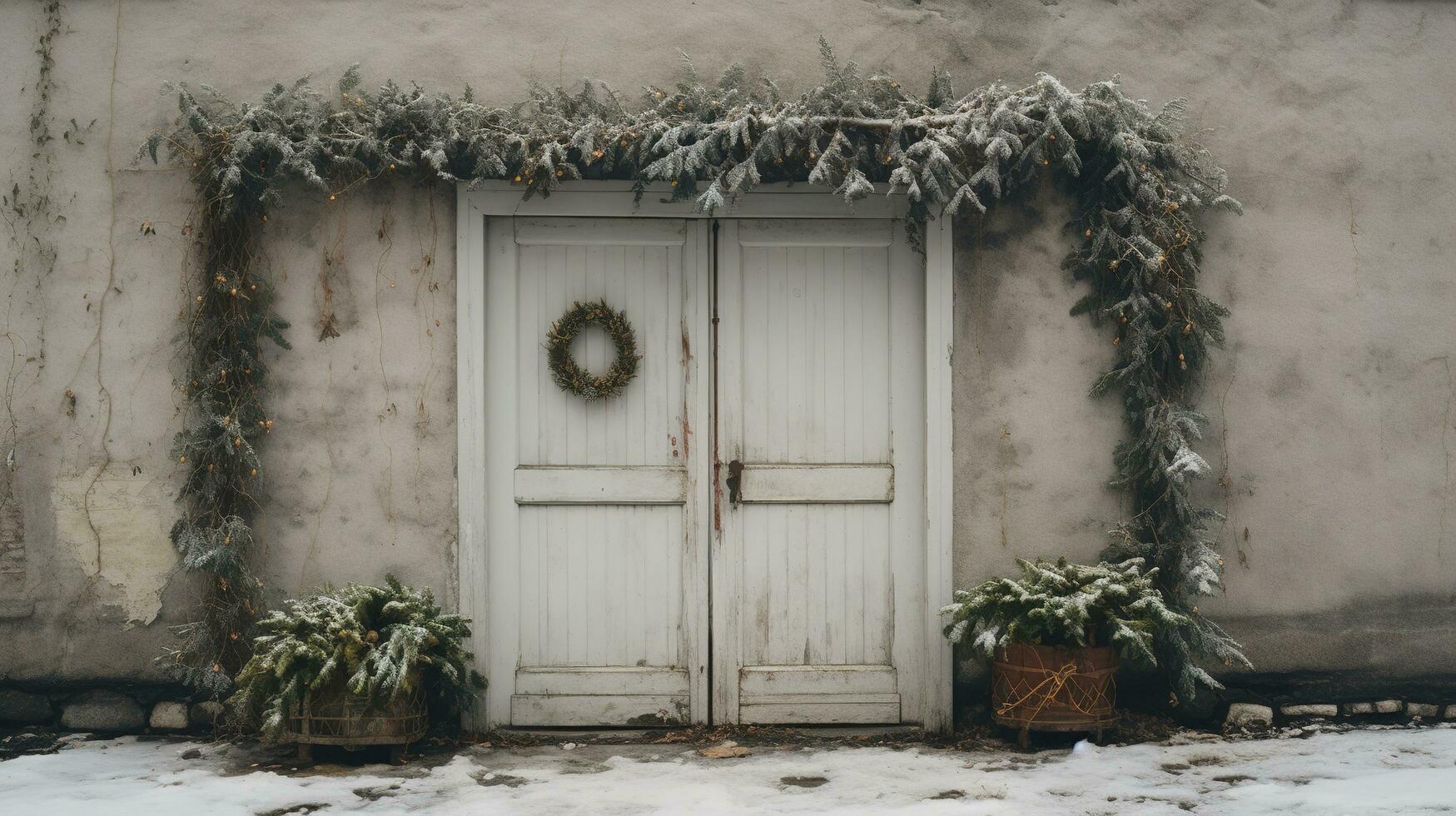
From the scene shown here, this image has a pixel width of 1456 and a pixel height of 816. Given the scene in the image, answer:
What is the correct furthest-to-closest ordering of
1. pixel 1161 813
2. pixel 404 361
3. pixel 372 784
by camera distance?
pixel 404 361, pixel 372 784, pixel 1161 813

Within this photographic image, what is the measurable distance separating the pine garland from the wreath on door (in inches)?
22.0

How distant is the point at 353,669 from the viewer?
14.8ft

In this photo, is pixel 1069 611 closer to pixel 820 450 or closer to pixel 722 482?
pixel 820 450

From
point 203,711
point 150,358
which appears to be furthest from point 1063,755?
point 150,358

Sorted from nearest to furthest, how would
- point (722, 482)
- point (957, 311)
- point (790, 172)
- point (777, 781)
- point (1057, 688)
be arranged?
point (777, 781)
point (1057, 688)
point (790, 172)
point (957, 311)
point (722, 482)

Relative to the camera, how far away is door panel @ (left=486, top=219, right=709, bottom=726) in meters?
5.16

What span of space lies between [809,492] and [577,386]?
3.68ft

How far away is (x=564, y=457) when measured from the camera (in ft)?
17.1

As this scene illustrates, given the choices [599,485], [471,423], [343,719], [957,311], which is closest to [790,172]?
[957,311]

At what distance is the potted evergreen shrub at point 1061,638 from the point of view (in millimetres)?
4617

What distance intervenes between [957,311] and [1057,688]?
1632mm

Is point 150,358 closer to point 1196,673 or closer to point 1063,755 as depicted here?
point 1063,755

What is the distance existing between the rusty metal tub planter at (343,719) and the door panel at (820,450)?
145cm

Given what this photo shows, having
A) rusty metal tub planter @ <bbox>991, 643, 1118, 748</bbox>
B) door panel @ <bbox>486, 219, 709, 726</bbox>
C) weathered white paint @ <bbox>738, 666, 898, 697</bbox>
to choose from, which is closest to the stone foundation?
door panel @ <bbox>486, 219, 709, 726</bbox>
